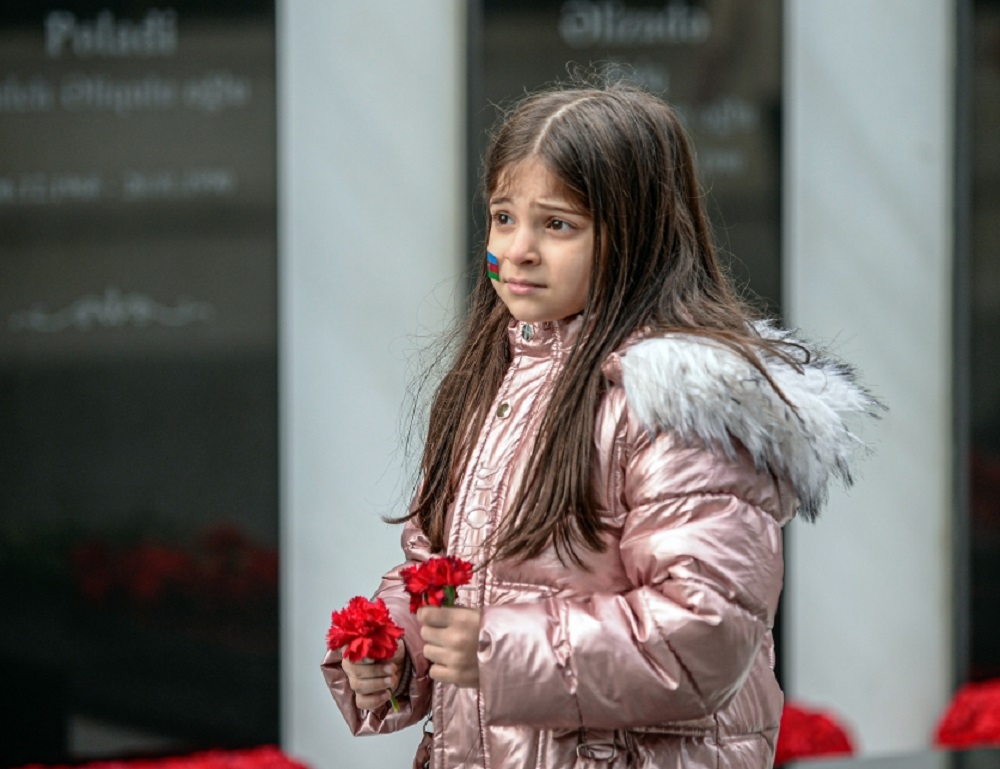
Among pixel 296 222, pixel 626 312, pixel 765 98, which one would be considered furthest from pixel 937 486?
pixel 626 312

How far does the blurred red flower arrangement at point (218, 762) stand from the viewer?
4.04m

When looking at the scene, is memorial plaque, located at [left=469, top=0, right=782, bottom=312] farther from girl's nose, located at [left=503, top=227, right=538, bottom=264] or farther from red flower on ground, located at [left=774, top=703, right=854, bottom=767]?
girl's nose, located at [left=503, top=227, right=538, bottom=264]

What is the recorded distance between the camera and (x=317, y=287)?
14.2 ft

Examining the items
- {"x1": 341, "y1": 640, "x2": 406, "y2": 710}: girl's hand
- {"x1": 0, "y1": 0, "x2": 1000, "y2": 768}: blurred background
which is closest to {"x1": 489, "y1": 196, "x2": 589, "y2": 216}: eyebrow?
{"x1": 341, "y1": 640, "x2": 406, "y2": 710}: girl's hand

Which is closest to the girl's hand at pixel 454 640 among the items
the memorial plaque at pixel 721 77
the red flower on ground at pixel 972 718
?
the memorial plaque at pixel 721 77

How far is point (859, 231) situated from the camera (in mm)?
4672

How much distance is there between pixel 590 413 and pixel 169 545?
2.90 metres

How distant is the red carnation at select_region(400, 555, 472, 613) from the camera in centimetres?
149

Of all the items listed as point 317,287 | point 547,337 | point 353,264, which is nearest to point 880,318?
point 353,264

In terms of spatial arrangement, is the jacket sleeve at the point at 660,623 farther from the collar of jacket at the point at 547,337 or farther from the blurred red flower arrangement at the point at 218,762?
the blurred red flower arrangement at the point at 218,762

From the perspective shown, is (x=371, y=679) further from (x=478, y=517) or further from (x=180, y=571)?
(x=180, y=571)

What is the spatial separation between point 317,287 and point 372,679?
111 inches

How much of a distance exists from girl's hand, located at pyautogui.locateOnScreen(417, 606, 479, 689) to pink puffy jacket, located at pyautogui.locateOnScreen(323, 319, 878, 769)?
2 cm

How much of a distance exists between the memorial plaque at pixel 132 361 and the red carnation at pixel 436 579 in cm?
279
